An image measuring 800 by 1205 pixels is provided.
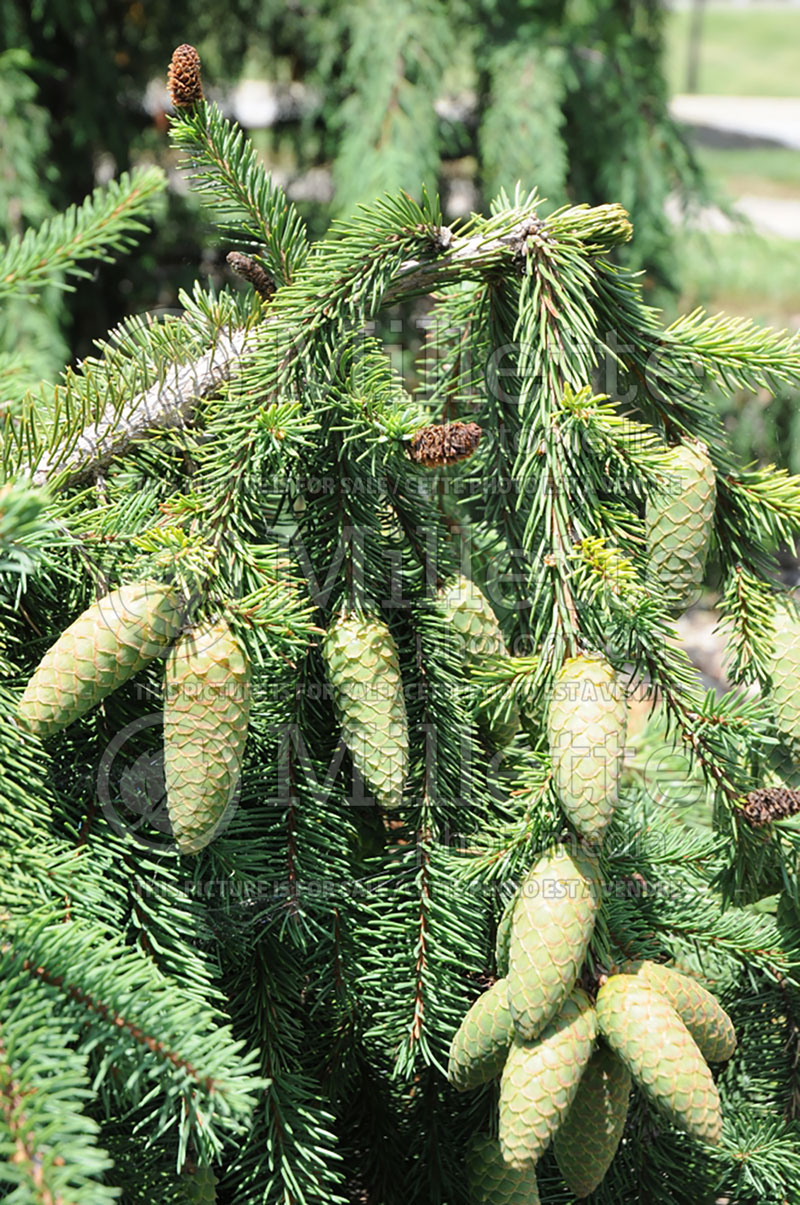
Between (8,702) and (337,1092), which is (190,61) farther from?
(337,1092)

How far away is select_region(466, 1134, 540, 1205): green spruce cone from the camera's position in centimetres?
67

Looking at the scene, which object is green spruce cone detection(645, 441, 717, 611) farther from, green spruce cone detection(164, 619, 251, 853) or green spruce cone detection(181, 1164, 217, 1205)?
green spruce cone detection(181, 1164, 217, 1205)

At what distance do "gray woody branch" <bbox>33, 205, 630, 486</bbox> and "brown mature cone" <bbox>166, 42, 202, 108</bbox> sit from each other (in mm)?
130

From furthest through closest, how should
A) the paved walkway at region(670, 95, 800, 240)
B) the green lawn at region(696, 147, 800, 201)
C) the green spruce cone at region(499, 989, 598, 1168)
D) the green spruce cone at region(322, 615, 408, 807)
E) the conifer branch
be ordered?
the green lawn at region(696, 147, 800, 201) → the paved walkway at region(670, 95, 800, 240) → the conifer branch → the green spruce cone at region(322, 615, 408, 807) → the green spruce cone at region(499, 989, 598, 1168)

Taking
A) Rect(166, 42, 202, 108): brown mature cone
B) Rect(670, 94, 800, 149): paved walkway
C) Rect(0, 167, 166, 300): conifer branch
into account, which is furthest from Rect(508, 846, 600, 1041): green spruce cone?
Rect(670, 94, 800, 149): paved walkway

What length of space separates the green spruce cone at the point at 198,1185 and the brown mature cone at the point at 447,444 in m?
0.39

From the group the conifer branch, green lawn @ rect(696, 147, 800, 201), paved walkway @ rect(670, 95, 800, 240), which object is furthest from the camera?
green lawn @ rect(696, 147, 800, 201)

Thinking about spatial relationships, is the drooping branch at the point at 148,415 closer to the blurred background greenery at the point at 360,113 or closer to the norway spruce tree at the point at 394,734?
the norway spruce tree at the point at 394,734

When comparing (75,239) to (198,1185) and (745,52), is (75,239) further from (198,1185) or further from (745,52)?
(745,52)

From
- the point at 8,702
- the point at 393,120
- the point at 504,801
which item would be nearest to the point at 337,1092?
the point at 504,801

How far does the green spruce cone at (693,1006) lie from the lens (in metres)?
0.57

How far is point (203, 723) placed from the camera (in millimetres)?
532

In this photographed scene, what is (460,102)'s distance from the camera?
7.86ft

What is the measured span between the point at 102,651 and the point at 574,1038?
0.94 feet
